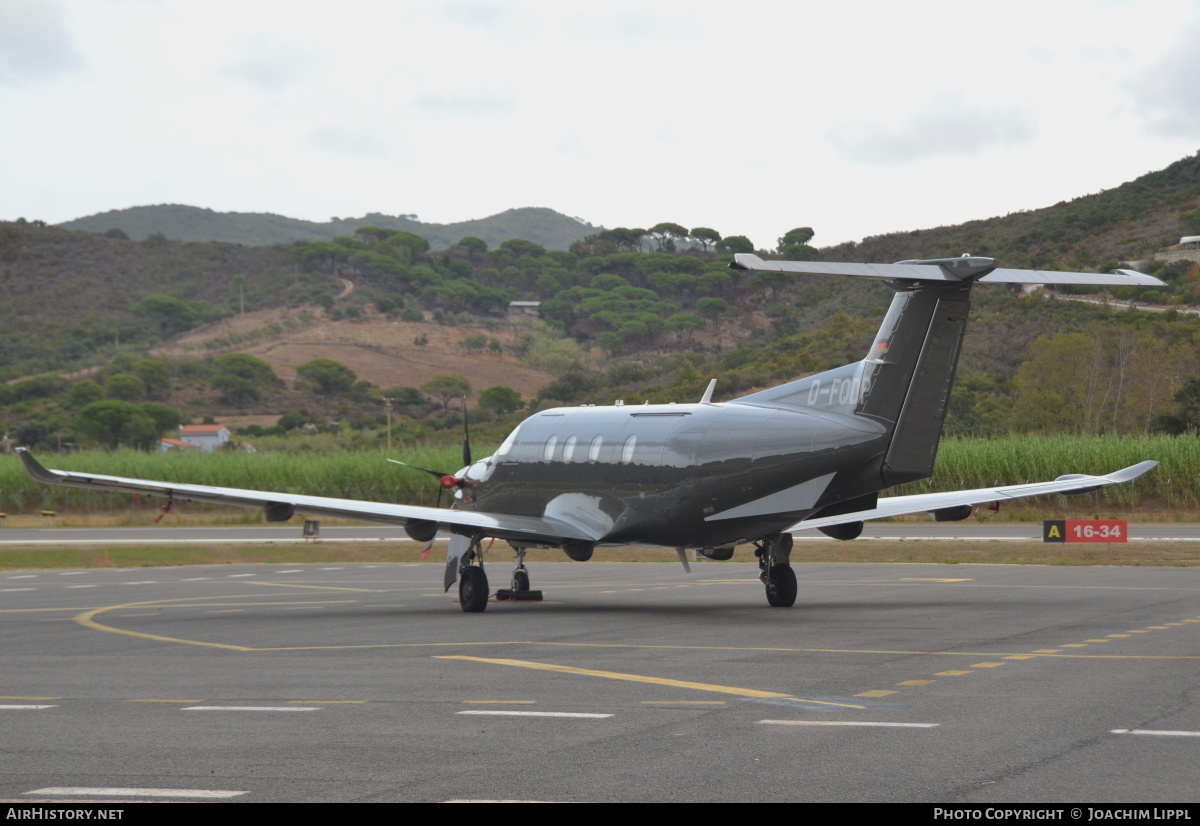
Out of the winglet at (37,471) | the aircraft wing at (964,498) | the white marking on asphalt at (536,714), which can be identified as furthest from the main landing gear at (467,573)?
the white marking on asphalt at (536,714)

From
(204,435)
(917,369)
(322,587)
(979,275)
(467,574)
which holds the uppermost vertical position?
(979,275)

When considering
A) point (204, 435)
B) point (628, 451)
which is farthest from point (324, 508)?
point (204, 435)

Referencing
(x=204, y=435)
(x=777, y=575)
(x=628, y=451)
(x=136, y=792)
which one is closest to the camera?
(x=136, y=792)

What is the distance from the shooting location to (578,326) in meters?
177

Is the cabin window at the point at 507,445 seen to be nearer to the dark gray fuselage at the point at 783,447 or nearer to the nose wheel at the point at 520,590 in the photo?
the nose wheel at the point at 520,590

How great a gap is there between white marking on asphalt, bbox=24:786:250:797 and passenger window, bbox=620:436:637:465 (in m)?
14.8

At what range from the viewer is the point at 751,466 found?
2088 centimetres

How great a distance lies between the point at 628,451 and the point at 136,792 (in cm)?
1516

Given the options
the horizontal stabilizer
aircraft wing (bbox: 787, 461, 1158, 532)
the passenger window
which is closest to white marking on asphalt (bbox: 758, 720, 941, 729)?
the horizontal stabilizer

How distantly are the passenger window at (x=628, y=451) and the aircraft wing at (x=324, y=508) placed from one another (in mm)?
1584

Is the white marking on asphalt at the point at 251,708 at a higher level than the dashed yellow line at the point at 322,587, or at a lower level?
higher

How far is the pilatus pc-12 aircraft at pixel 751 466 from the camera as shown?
20172 mm

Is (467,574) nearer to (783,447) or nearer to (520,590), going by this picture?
(520,590)

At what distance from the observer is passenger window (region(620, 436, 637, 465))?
23172mm
